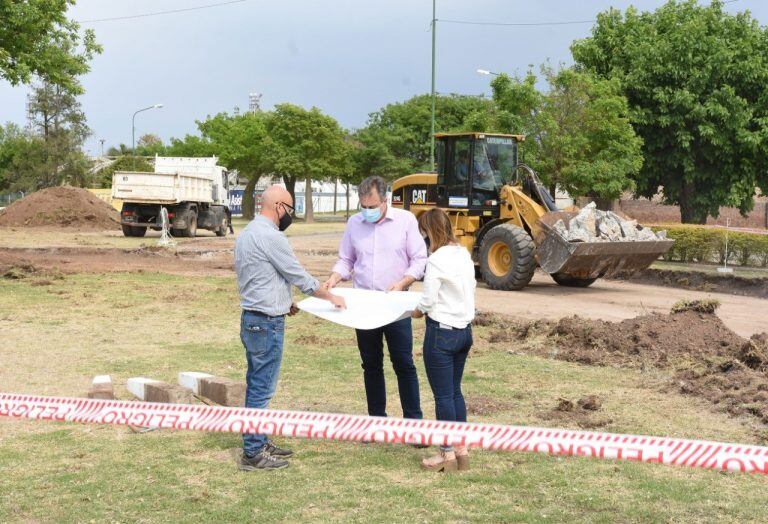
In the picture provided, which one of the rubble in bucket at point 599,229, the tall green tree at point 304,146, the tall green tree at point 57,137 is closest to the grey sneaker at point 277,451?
the rubble in bucket at point 599,229

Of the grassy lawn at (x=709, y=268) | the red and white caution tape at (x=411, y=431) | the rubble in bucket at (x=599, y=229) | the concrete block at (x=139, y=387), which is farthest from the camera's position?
the grassy lawn at (x=709, y=268)

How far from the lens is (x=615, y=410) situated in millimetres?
7535

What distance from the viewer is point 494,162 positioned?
1747 cm

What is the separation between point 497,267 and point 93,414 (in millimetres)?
13070

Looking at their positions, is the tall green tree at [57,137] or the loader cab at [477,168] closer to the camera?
the loader cab at [477,168]

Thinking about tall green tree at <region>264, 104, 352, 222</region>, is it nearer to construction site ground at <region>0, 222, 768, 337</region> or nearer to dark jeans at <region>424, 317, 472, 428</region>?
construction site ground at <region>0, 222, 768, 337</region>

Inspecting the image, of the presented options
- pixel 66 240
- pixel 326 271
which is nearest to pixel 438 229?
pixel 326 271

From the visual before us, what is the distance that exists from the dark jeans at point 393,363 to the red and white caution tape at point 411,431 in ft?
5.90

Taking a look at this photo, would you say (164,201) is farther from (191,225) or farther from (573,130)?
(573,130)

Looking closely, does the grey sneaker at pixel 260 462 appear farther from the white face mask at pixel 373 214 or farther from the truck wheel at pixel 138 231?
the truck wheel at pixel 138 231

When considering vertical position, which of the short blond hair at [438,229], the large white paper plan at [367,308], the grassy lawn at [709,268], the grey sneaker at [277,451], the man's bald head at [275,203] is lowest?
the grey sneaker at [277,451]

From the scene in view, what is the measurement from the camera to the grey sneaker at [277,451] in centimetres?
591

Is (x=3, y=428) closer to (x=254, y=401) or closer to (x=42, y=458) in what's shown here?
(x=42, y=458)

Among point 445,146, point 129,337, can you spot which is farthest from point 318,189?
point 129,337
